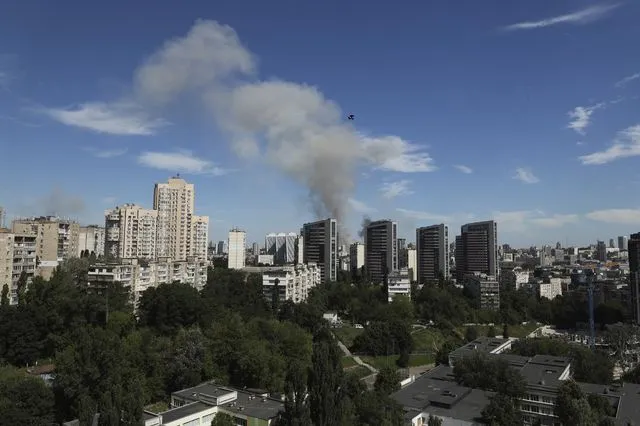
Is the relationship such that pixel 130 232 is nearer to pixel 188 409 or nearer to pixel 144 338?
pixel 144 338

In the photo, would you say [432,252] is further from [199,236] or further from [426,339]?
[199,236]

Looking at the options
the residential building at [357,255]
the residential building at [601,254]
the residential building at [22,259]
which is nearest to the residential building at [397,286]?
the residential building at [357,255]

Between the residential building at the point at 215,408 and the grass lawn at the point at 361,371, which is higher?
the residential building at the point at 215,408

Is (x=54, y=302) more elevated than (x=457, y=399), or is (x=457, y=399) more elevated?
(x=54, y=302)

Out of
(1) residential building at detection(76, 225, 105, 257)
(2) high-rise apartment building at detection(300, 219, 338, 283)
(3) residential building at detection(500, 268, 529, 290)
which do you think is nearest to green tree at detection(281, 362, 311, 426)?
(2) high-rise apartment building at detection(300, 219, 338, 283)

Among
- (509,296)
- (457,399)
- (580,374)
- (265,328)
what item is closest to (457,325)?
(509,296)

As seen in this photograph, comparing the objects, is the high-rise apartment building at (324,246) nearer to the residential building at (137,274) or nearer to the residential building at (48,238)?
the residential building at (137,274)

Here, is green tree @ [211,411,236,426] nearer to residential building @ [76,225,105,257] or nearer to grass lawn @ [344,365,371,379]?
grass lawn @ [344,365,371,379]
